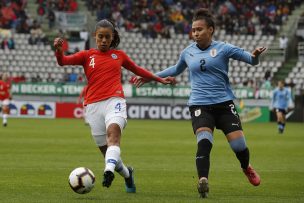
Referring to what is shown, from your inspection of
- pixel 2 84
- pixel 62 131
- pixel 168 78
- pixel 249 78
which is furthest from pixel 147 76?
pixel 249 78

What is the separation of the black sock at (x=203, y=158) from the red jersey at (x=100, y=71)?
134cm

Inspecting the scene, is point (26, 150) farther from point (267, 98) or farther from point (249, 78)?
point (249, 78)


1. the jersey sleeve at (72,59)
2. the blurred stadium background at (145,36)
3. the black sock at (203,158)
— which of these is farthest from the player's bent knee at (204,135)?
the blurred stadium background at (145,36)

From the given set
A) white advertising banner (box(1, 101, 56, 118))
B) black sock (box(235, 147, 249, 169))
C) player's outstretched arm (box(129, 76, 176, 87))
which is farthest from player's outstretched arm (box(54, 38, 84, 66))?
white advertising banner (box(1, 101, 56, 118))

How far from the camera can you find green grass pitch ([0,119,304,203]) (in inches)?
457

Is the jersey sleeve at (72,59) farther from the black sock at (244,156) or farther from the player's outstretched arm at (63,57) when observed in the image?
the black sock at (244,156)

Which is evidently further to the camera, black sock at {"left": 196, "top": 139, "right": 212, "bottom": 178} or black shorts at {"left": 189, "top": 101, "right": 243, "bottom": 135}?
black shorts at {"left": 189, "top": 101, "right": 243, "bottom": 135}

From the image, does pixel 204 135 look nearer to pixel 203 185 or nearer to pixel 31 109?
pixel 203 185

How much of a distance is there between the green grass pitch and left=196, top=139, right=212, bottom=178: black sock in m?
0.37

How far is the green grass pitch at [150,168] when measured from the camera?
457 inches

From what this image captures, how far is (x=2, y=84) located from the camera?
36.3m

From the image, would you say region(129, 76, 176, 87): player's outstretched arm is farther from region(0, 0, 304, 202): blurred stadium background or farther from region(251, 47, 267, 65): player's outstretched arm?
region(0, 0, 304, 202): blurred stadium background

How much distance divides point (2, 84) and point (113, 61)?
25.3 metres

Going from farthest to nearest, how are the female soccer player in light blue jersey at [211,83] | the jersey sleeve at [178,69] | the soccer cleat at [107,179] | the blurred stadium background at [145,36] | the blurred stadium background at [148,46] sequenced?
1. the blurred stadium background at [145,36]
2. the blurred stadium background at [148,46]
3. the jersey sleeve at [178,69]
4. the female soccer player in light blue jersey at [211,83]
5. the soccer cleat at [107,179]
